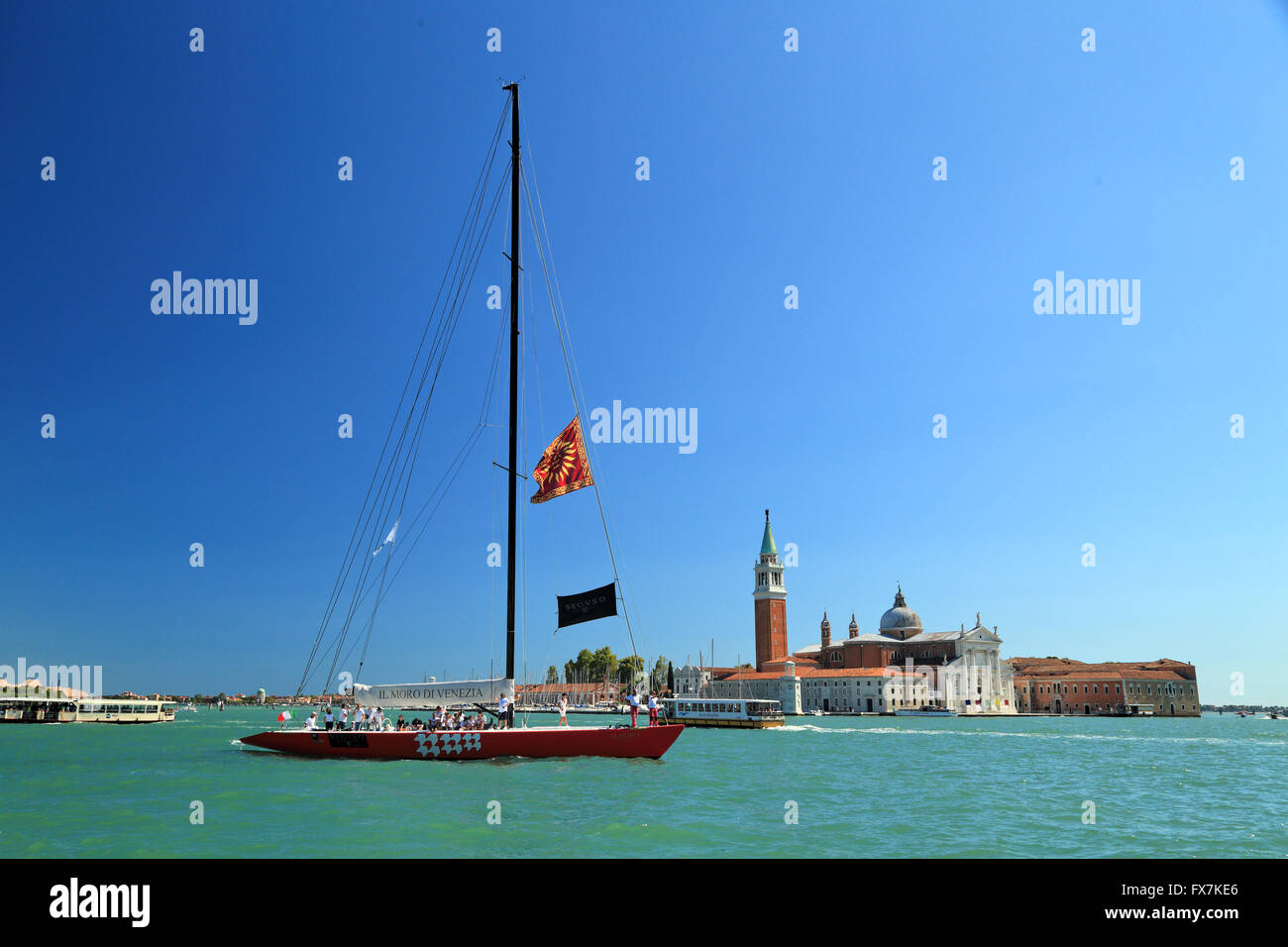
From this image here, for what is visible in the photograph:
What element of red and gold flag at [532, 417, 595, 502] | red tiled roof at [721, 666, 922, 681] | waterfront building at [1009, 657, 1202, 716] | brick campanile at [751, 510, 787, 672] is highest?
red and gold flag at [532, 417, 595, 502]

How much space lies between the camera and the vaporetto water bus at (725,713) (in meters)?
77.8

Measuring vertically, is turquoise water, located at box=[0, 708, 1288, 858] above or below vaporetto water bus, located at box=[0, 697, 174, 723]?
above

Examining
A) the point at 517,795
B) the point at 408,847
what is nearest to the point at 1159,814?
the point at 517,795

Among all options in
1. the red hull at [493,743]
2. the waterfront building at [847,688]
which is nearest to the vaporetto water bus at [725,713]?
the waterfront building at [847,688]

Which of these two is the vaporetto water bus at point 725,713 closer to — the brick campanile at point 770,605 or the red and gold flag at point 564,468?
the brick campanile at point 770,605

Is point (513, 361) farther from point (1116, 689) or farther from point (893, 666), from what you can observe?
point (1116, 689)

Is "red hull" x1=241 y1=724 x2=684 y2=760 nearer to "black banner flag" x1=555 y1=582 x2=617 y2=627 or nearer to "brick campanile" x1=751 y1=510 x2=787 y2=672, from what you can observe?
"black banner flag" x1=555 y1=582 x2=617 y2=627

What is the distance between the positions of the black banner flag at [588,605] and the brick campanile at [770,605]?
320 feet

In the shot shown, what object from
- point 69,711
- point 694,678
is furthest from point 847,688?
point 69,711

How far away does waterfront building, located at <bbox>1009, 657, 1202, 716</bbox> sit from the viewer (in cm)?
11694

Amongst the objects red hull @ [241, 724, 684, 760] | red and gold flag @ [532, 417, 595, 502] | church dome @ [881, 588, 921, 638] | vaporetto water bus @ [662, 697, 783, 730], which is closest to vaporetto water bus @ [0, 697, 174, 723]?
vaporetto water bus @ [662, 697, 783, 730]

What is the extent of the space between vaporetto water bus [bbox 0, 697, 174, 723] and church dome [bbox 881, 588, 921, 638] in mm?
94939
